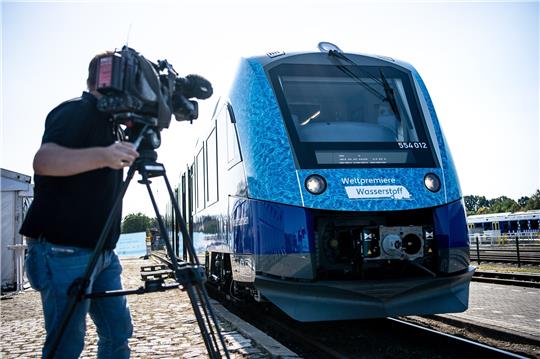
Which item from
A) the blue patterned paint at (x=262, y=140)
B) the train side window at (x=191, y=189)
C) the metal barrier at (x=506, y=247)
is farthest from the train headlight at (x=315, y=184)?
the metal barrier at (x=506, y=247)

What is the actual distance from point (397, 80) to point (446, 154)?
47.2 inches

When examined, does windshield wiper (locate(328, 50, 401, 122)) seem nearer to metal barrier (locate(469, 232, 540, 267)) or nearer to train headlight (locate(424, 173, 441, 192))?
train headlight (locate(424, 173, 441, 192))

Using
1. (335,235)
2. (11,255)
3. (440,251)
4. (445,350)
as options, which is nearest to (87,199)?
(335,235)

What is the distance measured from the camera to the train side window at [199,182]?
918 centimetres

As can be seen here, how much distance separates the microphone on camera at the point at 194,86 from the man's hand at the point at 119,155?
72 centimetres

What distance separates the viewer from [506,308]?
7941 millimetres

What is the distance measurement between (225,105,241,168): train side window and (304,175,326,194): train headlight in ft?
3.50

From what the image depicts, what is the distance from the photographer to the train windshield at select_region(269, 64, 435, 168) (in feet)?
17.5

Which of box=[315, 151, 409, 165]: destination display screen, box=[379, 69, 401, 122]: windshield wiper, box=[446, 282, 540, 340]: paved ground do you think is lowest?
box=[446, 282, 540, 340]: paved ground

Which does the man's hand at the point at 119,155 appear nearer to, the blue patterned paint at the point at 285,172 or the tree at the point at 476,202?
Result: the blue patterned paint at the point at 285,172

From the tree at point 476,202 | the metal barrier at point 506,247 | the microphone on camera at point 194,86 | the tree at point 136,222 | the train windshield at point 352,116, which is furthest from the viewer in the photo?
the tree at point 476,202

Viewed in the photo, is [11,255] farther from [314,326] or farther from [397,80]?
[397,80]

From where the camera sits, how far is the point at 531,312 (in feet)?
24.4

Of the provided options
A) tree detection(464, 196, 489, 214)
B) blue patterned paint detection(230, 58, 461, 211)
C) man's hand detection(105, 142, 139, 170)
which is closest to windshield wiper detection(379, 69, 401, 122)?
blue patterned paint detection(230, 58, 461, 211)
